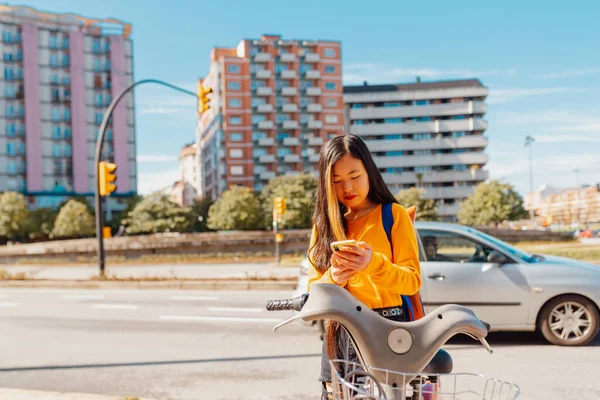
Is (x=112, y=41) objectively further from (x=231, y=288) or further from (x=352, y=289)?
(x=352, y=289)

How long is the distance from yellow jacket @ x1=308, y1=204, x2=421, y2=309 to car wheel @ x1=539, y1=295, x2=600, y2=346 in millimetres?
5248

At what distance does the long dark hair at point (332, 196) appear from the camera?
89.0 inches

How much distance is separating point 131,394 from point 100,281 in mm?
11766

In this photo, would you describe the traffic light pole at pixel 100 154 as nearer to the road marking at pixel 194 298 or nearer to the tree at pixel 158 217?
the road marking at pixel 194 298

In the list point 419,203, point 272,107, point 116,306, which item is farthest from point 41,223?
point 116,306

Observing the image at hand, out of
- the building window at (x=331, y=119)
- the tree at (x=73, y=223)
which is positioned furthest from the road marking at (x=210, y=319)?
the building window at (x=331, y=119)

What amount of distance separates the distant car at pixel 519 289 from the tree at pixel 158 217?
5731 cm

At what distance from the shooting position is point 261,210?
6981cm

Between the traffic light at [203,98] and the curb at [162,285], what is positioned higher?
the traffic light at [203,98]

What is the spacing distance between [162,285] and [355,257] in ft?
46.9

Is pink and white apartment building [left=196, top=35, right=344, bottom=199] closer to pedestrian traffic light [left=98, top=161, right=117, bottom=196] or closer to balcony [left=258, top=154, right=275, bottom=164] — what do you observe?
balcony [left=258, top=154, right=275, bottom=164]

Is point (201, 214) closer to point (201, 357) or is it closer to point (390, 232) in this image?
point (201, 357)

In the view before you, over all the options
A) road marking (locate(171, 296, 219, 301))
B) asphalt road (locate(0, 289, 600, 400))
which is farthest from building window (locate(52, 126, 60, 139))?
asphalt road (locate(0, 289, 600, 400))

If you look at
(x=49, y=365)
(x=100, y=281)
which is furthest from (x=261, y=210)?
(x=49, y=365)
